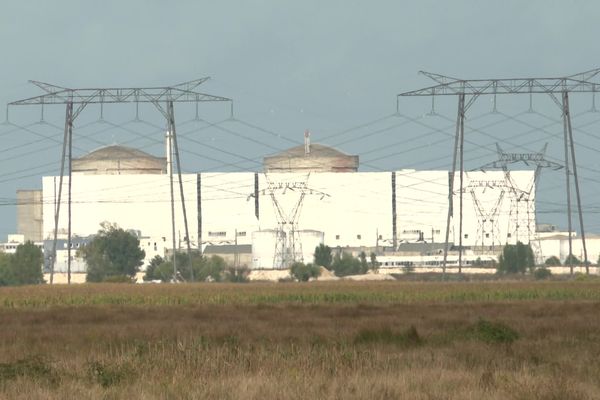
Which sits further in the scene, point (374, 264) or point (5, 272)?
point (374, 264)

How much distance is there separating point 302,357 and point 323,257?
5461 inches

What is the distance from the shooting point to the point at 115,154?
196 m

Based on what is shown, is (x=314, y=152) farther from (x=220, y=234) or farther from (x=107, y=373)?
(x=107, y=373)

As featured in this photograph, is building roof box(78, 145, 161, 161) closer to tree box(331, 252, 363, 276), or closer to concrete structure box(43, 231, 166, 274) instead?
concrete structure box(43, 231, 166, 274)

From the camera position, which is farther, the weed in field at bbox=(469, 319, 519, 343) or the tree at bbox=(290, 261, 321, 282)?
the tree at bbox=(290, 261, 321, 282)

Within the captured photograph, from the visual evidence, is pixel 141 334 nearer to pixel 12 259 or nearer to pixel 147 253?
pixel 12 259

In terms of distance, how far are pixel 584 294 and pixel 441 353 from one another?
42.2m

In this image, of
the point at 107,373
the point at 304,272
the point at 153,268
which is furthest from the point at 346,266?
the point at 107,373

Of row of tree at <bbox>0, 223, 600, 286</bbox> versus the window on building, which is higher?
the window on building

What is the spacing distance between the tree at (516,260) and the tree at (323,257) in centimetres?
2222

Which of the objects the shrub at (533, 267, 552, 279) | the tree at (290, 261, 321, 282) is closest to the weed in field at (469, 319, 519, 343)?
the shrub at (533, 267, 552, 279)

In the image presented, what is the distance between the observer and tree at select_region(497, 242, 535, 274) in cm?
14262

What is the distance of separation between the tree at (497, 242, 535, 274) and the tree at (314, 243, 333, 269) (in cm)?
2222

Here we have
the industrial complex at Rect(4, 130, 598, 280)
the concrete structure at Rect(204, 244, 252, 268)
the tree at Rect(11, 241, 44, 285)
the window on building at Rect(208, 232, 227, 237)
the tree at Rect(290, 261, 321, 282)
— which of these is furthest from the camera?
the window on building at Rect(208, 232, 227, 237)
